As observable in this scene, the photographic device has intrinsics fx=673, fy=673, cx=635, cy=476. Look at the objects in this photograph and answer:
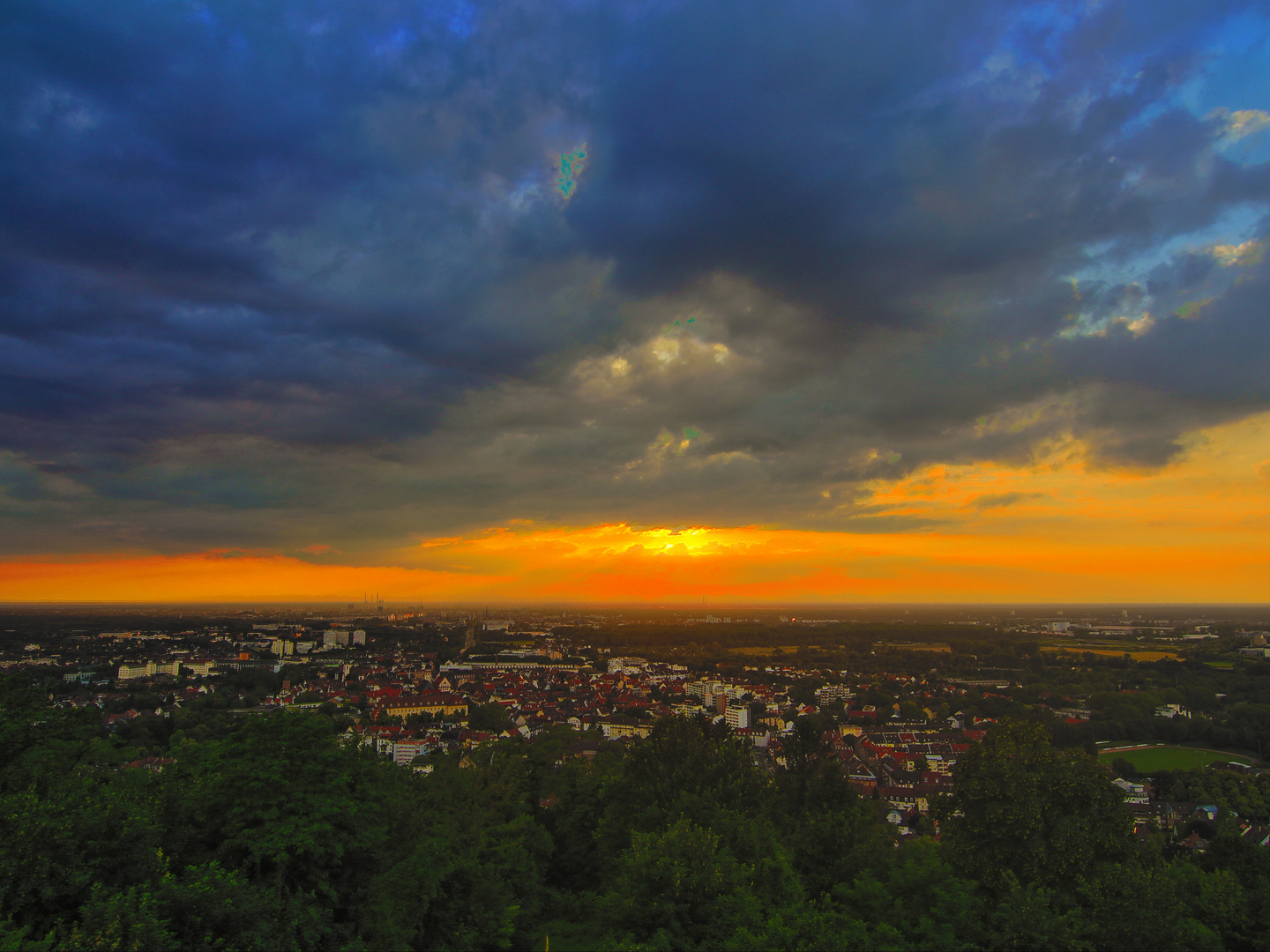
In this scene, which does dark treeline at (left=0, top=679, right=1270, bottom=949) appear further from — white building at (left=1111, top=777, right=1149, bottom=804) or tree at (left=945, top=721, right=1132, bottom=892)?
white building at (left=1111, top=777, right=1149, bottom=804)

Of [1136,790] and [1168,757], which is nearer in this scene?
[1136,790]

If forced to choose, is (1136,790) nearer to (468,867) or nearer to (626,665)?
(468,867)

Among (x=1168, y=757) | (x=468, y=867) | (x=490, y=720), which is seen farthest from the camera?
(x=490, y=720)

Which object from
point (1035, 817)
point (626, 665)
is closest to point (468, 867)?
point (1035, 817)

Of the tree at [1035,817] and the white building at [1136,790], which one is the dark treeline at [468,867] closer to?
the tree at [1035,817]

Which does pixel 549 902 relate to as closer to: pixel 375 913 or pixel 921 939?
pixel 375 913

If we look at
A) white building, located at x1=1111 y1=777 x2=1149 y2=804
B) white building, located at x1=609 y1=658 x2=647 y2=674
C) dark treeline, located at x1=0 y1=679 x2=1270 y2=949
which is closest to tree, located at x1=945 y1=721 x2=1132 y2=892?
dark treeline, located at x1=0 y1=679 x2=1270 y2=949

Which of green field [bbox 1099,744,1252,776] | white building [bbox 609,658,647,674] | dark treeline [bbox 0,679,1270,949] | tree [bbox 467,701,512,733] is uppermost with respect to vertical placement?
dark treeline [bbox 0,679,1270,949]
